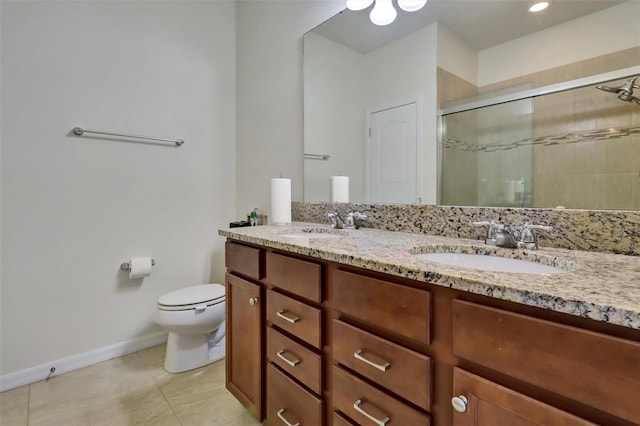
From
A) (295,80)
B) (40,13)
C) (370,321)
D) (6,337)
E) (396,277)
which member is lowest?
(6,337)

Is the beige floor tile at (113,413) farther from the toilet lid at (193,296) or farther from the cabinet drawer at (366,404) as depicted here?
the cabinet drawer at (366,404)

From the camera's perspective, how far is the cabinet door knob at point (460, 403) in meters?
0.62

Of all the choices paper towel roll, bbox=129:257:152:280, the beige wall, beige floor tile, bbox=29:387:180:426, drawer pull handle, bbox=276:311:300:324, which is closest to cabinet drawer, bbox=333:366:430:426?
drawer pull handle, bbox=276:311:300:324

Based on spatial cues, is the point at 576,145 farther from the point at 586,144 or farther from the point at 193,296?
A: the point at 193,296

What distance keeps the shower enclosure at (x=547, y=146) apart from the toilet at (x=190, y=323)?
1415 mm

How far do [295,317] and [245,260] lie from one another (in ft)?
1.25

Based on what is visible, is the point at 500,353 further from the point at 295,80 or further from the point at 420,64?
the point at 295,80

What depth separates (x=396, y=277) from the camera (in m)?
0.76

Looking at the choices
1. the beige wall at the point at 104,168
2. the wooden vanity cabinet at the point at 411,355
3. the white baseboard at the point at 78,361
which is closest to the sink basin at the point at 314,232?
the wooden vanity cabinet at the point at 411,355

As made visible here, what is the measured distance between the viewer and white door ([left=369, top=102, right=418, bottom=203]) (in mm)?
1416

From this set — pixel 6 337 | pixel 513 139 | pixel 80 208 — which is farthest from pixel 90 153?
pixel 513 139

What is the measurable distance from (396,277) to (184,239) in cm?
196

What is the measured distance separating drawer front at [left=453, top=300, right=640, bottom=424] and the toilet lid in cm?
154

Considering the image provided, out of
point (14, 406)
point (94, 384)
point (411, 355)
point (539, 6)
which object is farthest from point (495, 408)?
point (14, 406)
